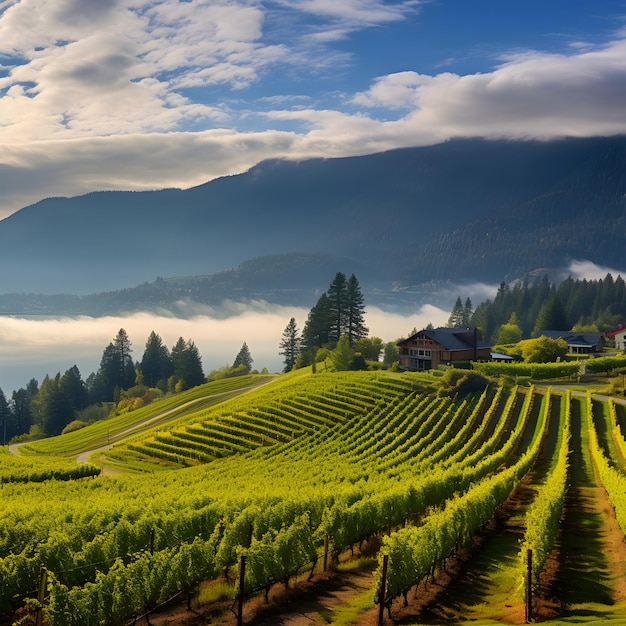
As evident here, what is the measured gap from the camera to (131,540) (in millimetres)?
28578

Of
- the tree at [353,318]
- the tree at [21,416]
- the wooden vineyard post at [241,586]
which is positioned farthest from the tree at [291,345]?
the wooden vineyard post at [241,586]

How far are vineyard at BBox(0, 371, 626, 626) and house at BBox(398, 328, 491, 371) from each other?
83.4ft

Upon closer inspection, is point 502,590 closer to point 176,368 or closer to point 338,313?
point 338,313

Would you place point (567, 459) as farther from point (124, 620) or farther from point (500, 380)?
point (124, 620)

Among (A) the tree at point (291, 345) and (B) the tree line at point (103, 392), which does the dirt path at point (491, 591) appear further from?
(A) the tree at point (291, 345)

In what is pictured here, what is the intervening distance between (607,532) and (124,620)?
23.9 meters

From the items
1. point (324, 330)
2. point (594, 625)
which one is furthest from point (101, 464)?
point (324, 330)

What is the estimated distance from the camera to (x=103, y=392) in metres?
195

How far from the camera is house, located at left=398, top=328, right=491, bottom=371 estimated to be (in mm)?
117375

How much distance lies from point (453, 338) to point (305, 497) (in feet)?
299

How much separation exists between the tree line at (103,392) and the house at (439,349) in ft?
207

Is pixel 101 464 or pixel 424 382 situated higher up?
pixel 424 382

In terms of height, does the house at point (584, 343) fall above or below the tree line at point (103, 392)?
above

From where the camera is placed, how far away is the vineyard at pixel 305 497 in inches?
962
